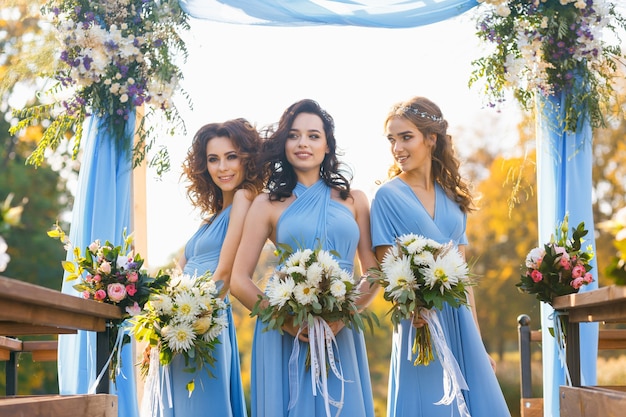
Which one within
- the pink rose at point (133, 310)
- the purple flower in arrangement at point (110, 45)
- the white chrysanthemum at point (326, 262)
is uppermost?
the purple flower in arrangement at point (110, 45)

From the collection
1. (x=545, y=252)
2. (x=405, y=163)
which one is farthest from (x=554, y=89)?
(x=545, y=252)

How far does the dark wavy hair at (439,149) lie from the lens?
192 inches

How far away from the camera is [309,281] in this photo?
13.0 feet

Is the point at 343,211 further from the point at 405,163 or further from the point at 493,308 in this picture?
the point at 493,308

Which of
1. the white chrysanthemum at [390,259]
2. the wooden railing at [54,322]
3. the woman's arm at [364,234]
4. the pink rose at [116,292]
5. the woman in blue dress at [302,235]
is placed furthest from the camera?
the woman's arm at [364,234]

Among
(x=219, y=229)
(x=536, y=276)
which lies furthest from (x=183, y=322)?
(x=536, y=276)

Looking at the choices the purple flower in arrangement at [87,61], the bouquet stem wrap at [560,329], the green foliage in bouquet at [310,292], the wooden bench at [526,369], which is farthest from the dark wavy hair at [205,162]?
the wooden bench at [526,369]

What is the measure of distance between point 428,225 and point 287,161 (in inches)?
33.7

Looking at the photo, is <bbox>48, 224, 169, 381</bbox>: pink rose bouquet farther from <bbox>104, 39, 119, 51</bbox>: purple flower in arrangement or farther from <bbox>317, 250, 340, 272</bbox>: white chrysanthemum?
<bbox>104, 39, 119, 51</bbox>: purple flower in arrangement

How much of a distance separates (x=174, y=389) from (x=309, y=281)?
113cm

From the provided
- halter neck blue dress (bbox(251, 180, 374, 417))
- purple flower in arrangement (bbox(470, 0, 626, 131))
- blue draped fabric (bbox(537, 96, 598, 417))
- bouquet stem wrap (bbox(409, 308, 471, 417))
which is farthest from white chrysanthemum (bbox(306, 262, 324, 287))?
purple flower in arrangement (bbox(470, 0, 626, 131))

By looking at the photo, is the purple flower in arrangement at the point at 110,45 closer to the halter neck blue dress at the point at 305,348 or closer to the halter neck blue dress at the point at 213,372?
the halter neck blue dress at the point at 213,372

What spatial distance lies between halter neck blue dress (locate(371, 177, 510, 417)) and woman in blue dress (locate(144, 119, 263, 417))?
31.5 inches

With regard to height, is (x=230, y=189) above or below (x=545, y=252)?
above
